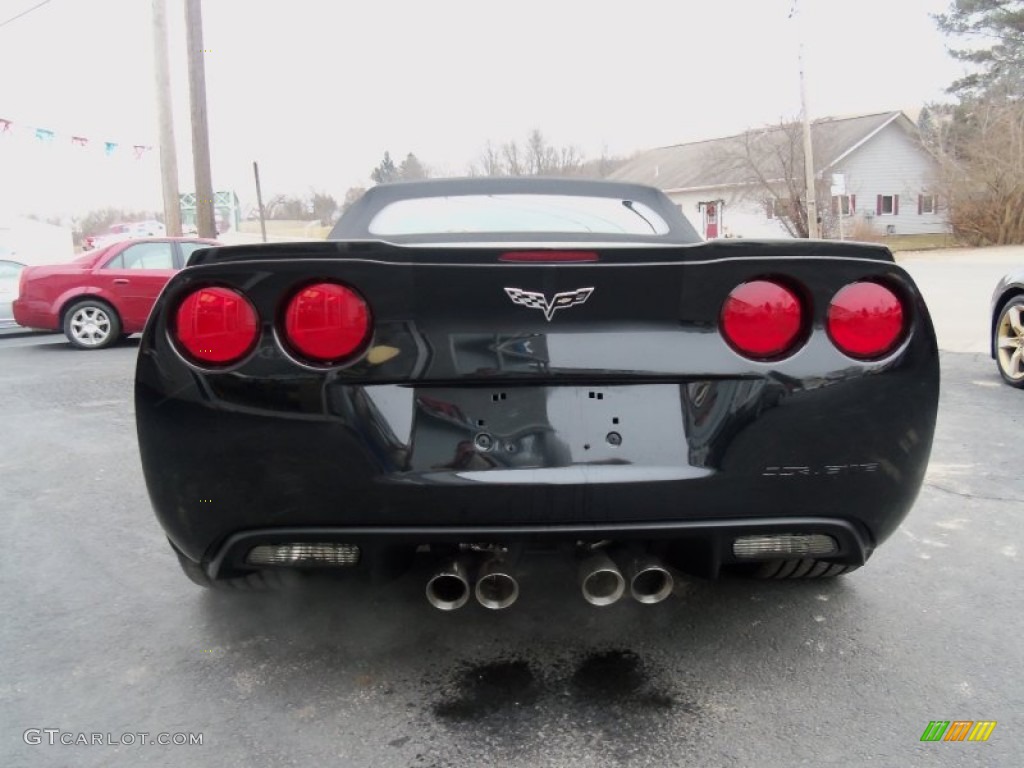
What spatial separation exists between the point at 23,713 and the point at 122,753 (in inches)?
15.9

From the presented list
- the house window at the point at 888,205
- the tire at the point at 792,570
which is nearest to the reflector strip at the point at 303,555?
the tire at the point at 792,570

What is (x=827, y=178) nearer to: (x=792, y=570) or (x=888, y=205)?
(x=888, y=205)

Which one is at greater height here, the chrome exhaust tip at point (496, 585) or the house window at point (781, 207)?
the house window at point (781, 207)

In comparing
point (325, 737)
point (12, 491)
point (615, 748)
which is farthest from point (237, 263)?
point (12, 491)

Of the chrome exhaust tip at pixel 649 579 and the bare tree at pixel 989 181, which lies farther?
the bare tree at pixel 989 181

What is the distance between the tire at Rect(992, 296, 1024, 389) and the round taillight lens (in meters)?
5.20

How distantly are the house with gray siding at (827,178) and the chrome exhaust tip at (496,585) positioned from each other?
33.5 metres

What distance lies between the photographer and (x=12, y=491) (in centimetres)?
424

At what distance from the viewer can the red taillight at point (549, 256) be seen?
76.1 inches

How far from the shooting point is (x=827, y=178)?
3325cm

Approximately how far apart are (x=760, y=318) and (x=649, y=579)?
30.1 inches

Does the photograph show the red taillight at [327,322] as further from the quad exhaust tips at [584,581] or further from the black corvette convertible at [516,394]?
the quad exhaust tips at [584,581]

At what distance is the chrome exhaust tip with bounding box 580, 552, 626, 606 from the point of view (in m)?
2.12

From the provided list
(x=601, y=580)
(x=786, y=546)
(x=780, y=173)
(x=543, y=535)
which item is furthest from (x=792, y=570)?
(x=780, y=173)
